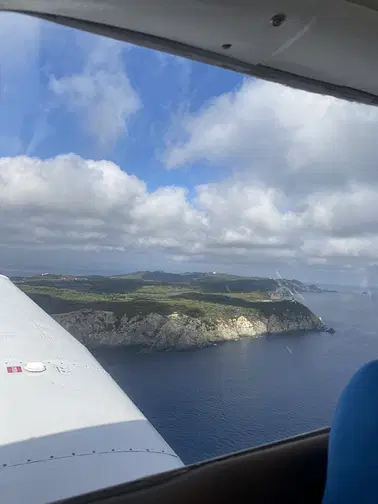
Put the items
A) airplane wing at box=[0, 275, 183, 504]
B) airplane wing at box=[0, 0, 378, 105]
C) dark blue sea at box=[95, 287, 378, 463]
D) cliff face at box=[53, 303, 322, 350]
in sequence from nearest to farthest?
airplane wing at box=[0, 0, 378, 105], airplane wing at box=[0, 275, 183, 504], dark blue sea at box=[95, 287, 378, 463], cliff face at box=[53, 303, 322, 350]

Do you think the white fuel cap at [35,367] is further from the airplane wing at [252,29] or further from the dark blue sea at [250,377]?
the airplane wing at [252,29]

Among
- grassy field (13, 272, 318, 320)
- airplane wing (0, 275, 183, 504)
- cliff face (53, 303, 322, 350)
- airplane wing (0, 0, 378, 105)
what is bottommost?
airplane wing (0, 275, 183, 504)

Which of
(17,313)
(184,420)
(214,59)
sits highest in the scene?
(214,59)

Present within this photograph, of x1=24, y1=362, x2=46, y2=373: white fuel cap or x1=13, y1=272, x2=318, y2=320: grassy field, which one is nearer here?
x1=24, y1=362, x2=46, y2=373: white fuel cap

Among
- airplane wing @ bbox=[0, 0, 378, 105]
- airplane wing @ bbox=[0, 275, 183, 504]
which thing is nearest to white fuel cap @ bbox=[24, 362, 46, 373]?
airplane wing @ bbox=[0, 275, 183, 504]

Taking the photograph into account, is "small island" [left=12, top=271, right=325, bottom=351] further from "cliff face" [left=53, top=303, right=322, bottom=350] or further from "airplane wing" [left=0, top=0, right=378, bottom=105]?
"airplane wing" [left=0, top=0, right=378, bottom=105]

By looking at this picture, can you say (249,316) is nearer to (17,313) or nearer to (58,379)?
(58,379)

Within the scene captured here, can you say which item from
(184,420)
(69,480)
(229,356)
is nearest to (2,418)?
(69,480)

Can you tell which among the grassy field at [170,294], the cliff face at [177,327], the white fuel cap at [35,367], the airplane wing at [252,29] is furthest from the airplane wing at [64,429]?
the airplane wing at [252,29]
